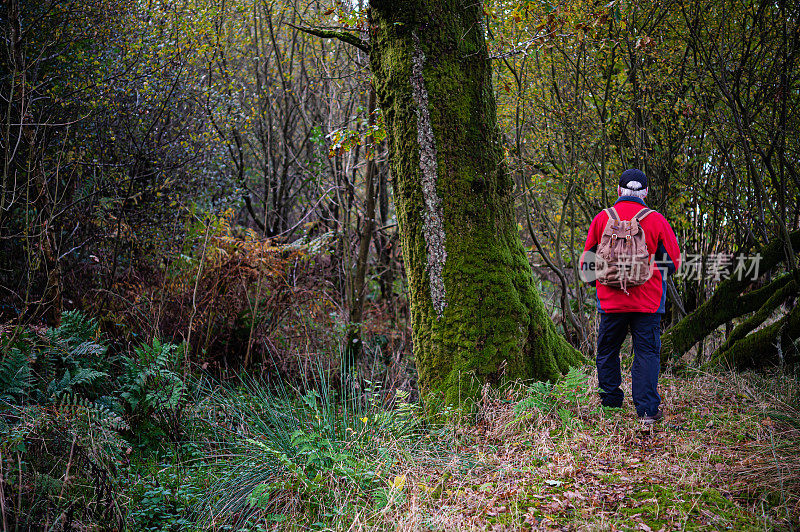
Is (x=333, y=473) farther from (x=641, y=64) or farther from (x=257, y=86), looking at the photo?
(x=257, y=86)

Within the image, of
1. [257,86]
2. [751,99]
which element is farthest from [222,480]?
[257,86]

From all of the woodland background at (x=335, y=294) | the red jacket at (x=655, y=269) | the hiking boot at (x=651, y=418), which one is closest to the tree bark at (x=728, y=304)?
the woodland background at (x=335, y=294)

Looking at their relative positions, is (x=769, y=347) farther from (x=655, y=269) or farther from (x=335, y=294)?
(x=335, y=294)

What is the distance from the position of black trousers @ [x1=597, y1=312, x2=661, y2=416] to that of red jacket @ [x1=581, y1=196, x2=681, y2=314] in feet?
0.29

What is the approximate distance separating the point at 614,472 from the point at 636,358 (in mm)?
1160

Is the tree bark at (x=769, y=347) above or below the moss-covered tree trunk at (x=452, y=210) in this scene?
below

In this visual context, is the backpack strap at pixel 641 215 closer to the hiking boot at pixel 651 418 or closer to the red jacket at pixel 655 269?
the red jacket at pixel 655 269

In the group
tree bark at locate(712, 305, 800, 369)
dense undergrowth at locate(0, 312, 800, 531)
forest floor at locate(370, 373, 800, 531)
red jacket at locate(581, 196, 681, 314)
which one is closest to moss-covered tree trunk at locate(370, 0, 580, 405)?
dense undergrowth at locate(0, 312, 800, 531)

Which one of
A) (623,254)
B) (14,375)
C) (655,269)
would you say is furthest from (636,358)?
(14,375)

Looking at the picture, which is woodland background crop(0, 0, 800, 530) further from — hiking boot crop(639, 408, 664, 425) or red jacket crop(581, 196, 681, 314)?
red jacket crop(581, 196, 681, 314)

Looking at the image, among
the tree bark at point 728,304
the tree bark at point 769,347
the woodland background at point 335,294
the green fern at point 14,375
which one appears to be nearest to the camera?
the woodland background at point 335,294

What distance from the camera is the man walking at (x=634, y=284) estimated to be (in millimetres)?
4223

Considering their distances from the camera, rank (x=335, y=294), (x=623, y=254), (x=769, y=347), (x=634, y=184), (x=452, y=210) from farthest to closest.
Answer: (x=335, y=294) < (x=769, y=347) < (x=452, y=210) < (x=634, y=184) < (x=623, y=254)

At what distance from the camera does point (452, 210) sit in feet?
15.5
